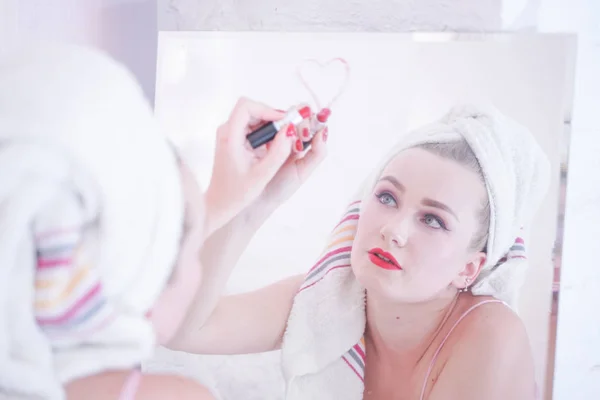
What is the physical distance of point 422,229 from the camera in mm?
742

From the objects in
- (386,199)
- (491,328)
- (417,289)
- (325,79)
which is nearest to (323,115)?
(325,79)

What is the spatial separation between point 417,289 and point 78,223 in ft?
→ 1.57

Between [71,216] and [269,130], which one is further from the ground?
[269,130]

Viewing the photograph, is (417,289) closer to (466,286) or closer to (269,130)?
(466,286)

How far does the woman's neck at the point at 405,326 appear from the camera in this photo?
771 mm

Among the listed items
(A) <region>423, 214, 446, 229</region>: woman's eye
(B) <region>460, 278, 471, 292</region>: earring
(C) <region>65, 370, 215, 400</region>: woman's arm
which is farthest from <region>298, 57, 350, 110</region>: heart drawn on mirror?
(C) <region>65, 370, 215, 400</region>: woman's arm

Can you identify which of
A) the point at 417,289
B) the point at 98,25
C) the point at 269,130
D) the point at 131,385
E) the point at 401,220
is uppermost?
the point at 98,25

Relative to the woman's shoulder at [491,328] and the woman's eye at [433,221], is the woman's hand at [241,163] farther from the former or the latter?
the woman's shoulder at [491,328]

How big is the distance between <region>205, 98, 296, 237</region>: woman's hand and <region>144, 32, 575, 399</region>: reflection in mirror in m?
0.03

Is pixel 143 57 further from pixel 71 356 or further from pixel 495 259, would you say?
pixel 495 259

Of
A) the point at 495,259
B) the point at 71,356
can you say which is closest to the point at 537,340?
the point at 495,259

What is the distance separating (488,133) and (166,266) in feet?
1.61

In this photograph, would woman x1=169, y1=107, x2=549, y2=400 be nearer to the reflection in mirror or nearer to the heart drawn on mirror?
the reflection in mirror

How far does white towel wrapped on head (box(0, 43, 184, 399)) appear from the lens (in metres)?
0.49
